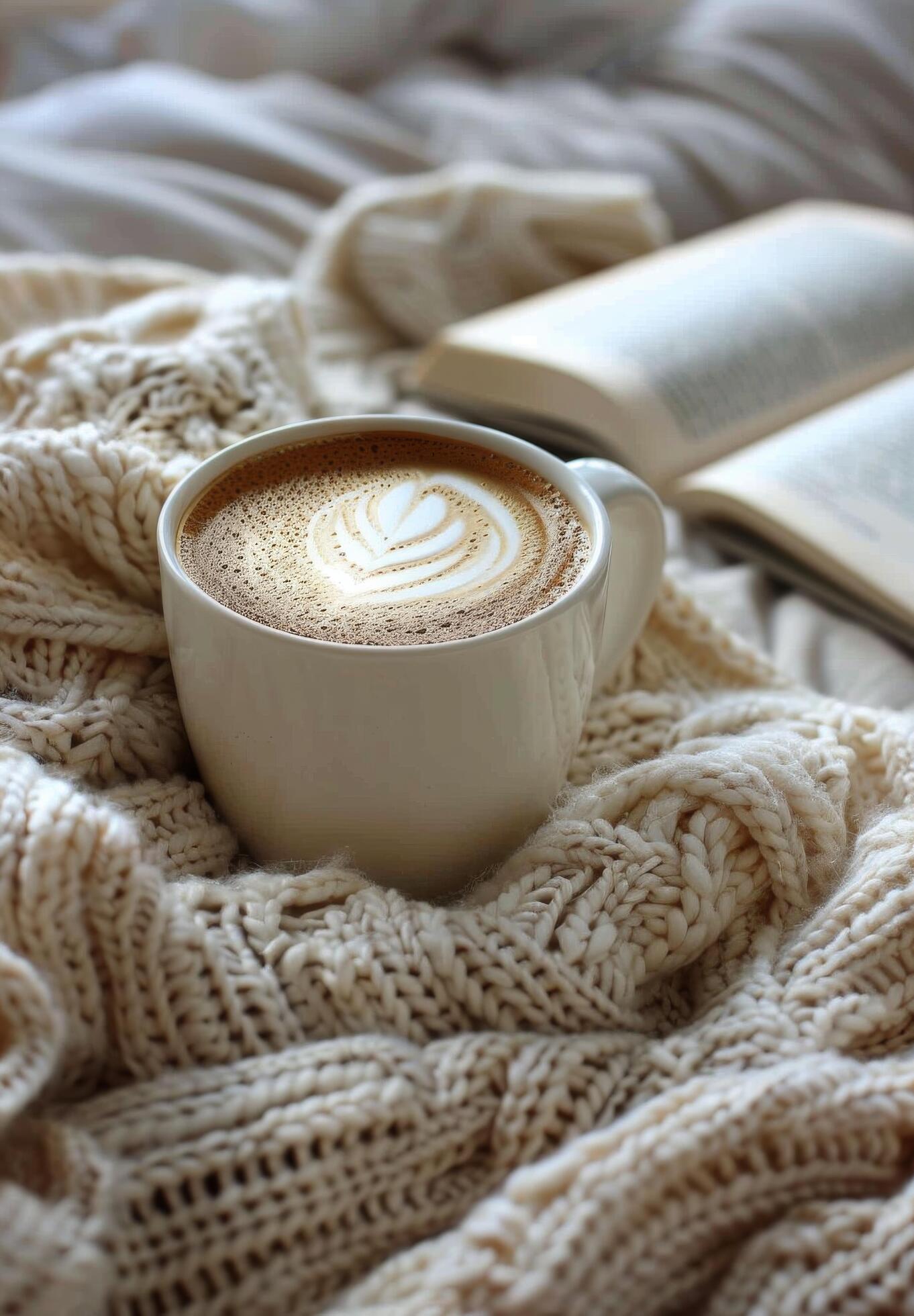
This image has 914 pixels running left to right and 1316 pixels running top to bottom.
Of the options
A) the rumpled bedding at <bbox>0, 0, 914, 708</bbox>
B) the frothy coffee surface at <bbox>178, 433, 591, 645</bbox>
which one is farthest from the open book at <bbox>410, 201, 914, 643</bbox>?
the frothy coffee surface at <bbox>178, 433, 591, 645</bbox>

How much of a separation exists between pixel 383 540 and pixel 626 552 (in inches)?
4.6

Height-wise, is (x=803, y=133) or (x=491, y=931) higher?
(x=803, y=133)

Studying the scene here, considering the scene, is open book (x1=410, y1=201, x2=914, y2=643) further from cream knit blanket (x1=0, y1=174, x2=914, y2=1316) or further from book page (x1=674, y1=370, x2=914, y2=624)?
cream knit blanket (x1=0, y1=174, x2=914, y2=1316)

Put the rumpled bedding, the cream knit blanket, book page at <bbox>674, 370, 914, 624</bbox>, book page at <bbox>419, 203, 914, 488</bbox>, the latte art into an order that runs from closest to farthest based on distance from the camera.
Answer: the cream knit blanket, the latte art, book page at <bbox>674, 370, 914, 624</bbox>, book page at <bbox>419, 203, 914, 488</bbox>, the rumpled bedding

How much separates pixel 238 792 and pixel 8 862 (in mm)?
94

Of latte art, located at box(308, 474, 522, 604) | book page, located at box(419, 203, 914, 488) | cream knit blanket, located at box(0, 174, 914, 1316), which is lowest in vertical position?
cream knit blanket, located at box(0, 174, 914, 1316)

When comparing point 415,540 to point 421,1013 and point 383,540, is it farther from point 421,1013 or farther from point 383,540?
point 421,1013

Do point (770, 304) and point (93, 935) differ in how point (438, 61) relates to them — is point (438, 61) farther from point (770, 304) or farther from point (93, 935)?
point (93, 935)

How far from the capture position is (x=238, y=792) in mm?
471

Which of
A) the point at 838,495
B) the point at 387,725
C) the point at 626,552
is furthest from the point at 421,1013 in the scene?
the point at 838,495

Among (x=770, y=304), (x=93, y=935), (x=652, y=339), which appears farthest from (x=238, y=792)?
(x=770, y=304)

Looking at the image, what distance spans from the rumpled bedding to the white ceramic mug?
58 cm

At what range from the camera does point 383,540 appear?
510 millimetres

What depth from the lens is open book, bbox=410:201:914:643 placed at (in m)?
0.77
